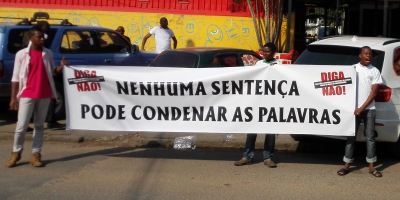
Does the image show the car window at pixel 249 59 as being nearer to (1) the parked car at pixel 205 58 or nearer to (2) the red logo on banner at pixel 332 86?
(1) the parked car at pixel 205 58

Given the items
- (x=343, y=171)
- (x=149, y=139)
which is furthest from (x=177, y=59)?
(x=343, y=171)

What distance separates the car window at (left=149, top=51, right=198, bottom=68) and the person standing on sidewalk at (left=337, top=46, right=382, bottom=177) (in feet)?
9.69

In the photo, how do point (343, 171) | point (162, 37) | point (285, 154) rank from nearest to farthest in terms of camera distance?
point (343, 171) < point (285, 154) < point (162, 37)

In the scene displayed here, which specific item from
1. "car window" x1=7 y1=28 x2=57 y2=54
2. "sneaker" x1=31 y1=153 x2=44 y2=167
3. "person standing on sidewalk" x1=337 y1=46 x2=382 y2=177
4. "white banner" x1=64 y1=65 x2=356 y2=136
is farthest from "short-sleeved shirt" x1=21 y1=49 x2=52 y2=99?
"person standing on sidewalk" x1=337 y1=46 x2=382 y2=177

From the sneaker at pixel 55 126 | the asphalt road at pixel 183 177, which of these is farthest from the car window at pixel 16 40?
the asphalt road at pixel 183 177

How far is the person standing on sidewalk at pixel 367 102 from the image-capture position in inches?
303

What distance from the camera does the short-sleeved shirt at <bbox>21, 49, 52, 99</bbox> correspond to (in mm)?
7828

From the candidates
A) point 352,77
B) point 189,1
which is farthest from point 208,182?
point 189,1

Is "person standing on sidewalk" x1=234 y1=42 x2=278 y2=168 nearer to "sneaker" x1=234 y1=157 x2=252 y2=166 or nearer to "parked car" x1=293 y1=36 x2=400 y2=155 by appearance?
"sneaker" x1=234 y1=157 x2=252 y2=166

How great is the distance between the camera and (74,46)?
11828mm

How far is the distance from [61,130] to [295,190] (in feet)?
16.1

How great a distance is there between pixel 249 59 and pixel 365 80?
10.5ft

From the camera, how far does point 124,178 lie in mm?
7500

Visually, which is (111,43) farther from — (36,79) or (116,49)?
(36,79)
